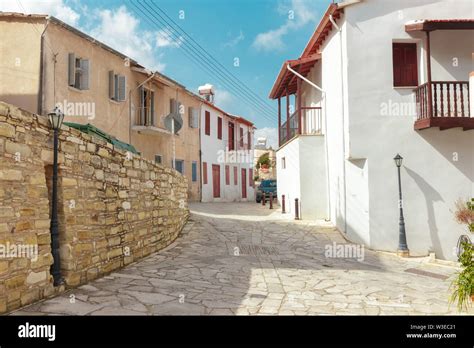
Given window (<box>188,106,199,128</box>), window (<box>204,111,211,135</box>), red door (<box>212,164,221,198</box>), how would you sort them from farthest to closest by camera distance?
red door (<box>212,164,221,198</box>) → window (<box>204,111,211,135</box>) → window (<box>188,106,199,128</box>)

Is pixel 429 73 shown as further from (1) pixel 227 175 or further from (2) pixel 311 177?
(1) pixel 227 175

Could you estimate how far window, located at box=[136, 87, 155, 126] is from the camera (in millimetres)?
16484

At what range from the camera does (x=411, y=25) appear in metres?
10.3

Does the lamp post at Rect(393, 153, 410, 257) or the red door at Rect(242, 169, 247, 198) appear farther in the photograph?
the red door at Rect(242, 169, 247, 198)

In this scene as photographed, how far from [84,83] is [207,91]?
47.6 ft

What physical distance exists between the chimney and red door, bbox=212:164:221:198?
17.6 feet

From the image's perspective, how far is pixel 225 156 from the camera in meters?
25.8

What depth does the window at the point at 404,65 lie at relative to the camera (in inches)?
425

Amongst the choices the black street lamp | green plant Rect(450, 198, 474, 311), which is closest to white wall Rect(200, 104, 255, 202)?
the black street lamp

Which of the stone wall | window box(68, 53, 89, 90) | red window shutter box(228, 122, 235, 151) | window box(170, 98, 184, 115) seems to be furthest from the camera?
red window shutter box(228, 122, 235, 151)

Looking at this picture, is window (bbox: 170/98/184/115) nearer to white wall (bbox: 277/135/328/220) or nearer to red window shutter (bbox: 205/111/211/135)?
red window shutter (bbox: 205/111/211/135)

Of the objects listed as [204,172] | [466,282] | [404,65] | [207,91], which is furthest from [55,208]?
[207,91]

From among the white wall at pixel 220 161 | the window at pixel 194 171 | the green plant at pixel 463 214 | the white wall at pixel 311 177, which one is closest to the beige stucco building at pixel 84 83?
the window at pixel 194 171
